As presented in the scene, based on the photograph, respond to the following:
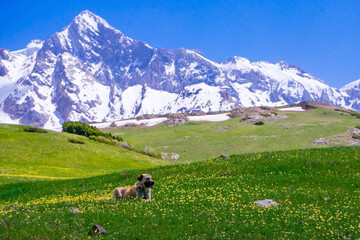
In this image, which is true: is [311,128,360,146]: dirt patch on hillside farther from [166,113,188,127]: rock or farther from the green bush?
[166,113,188,127]: rock

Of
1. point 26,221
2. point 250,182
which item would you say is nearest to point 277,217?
point 250,182

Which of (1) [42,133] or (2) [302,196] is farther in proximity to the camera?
(1) [42,133]

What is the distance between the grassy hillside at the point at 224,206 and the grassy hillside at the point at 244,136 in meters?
49.8

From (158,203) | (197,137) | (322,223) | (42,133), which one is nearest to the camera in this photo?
(322,223)

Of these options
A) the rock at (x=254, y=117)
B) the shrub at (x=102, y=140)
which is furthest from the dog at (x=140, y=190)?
the rock at (x=254, y=117)

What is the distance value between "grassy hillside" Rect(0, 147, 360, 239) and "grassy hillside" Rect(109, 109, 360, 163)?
163 ft

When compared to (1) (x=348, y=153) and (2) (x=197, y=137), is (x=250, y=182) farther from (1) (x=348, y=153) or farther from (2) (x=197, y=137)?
(2) (x=197, y=137)

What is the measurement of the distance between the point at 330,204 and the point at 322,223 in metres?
4.01

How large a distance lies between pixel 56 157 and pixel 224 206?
4489 cm

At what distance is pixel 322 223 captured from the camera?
1446cm

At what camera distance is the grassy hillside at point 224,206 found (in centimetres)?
1341

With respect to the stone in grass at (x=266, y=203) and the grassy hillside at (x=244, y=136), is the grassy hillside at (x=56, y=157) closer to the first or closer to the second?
the grassy hillside at (x=244, y=136)

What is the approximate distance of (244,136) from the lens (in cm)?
9800

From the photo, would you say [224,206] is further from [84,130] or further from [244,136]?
[244,136]
